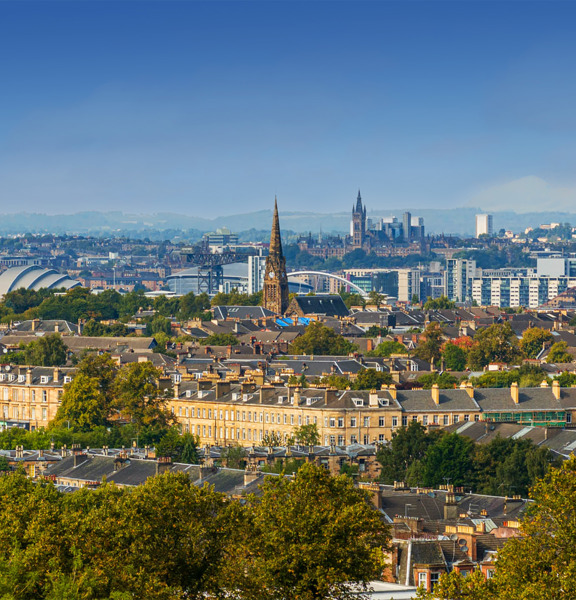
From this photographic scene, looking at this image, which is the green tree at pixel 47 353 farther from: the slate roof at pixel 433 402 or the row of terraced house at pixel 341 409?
the slate roof at pixel 433 402

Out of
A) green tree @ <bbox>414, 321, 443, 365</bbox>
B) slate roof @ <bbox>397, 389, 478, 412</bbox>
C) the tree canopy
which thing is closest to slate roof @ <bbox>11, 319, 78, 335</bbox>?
green tree @ <bbox>414, 321, 443, 365</bbox>

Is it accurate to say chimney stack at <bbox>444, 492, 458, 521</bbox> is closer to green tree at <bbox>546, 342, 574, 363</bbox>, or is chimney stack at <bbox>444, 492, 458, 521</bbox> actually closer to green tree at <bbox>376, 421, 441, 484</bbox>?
green tree at <bbox>376, 421, 441, 484</bbox>

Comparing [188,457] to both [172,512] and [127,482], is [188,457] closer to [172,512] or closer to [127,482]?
[127,482]

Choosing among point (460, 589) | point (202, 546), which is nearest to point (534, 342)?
point (202, 546)

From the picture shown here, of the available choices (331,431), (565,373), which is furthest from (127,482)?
(565,373)

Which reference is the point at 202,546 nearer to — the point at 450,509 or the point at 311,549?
the point at 311,549
